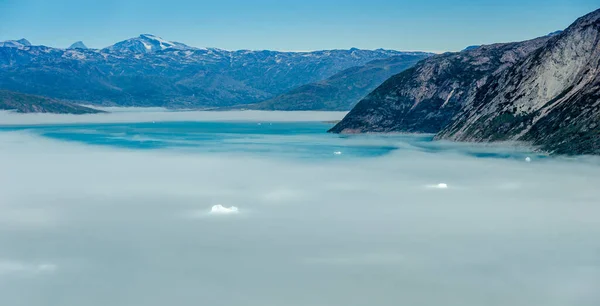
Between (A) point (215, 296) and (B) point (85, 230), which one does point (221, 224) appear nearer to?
(B) point (85, 230)

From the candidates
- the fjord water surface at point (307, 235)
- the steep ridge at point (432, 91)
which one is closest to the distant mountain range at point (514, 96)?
the steep ridge at point (432, 91)

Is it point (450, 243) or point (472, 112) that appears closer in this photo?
point (450, 243)

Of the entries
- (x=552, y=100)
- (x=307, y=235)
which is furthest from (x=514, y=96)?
(x=307, y=235)

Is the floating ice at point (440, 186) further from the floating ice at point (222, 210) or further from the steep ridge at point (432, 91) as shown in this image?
the steep ridge at point (432, 91)

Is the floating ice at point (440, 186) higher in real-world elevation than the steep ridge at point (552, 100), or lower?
lower

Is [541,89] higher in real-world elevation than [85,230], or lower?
higher

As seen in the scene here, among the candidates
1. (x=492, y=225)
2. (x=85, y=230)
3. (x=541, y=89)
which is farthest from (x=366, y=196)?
(x=541, y=89)

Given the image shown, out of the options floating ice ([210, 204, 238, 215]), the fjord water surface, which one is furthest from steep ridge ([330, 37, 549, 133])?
floating ice ([210, 204, 238, 215])

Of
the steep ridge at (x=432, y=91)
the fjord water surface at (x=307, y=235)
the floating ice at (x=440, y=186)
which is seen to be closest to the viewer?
the fjord water surface at (x=307, y=235)
